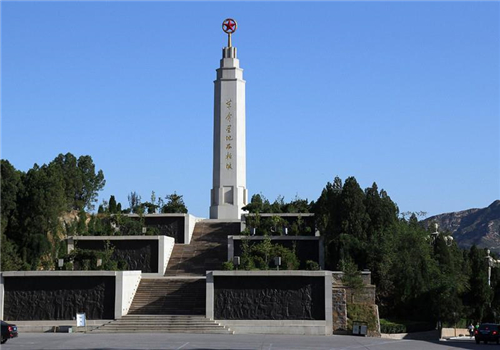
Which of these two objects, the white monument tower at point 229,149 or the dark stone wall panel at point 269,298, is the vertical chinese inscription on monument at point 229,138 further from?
the dark stone wall panel at point 269,298

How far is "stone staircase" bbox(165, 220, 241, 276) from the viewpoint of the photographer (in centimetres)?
3897

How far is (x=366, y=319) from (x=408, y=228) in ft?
35.6

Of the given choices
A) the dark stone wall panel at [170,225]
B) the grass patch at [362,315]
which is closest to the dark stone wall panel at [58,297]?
the grass patch at [362,315]

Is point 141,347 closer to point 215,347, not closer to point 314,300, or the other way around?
point 215,347

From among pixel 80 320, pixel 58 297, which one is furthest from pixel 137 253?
pixel 80 320

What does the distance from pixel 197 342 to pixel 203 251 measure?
54.9 feet

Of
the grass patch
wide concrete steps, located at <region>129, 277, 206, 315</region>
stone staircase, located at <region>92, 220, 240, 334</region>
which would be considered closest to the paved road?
stone staircase, located at <region>92, 220, 240, 334</region>

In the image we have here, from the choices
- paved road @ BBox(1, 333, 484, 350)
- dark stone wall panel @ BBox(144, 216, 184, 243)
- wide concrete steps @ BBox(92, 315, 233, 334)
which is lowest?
paved road @ BBox(1, 333, 484, 350)

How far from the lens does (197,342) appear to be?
81.3 ft

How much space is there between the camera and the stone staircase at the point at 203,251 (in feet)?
128

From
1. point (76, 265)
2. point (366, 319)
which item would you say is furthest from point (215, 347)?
point (76, 265)

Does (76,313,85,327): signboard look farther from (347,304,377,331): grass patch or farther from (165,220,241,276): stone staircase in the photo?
(347,304,377,331): grass patch

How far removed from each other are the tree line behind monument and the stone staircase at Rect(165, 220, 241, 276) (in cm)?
190

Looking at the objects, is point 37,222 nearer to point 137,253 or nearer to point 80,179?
point 137,253
